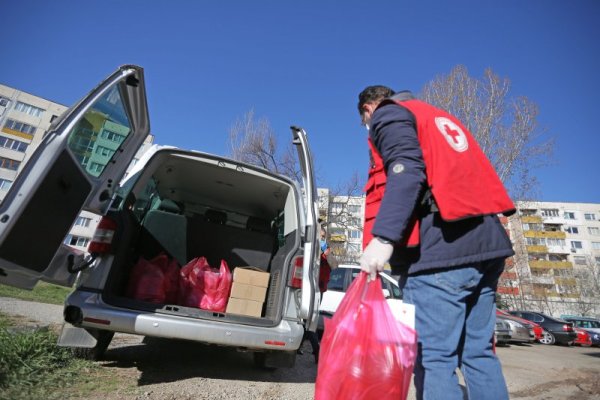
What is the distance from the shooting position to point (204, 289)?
3.23 meters

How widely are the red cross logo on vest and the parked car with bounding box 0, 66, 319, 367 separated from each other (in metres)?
1.74

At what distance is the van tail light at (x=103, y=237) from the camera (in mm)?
2551

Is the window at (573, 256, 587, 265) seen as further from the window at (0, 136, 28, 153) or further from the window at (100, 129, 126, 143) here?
the window at (0, 136, 28, 153)

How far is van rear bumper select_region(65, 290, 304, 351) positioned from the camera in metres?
2.24

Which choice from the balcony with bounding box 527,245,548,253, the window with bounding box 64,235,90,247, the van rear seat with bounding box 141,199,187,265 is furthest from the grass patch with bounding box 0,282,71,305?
the balcony with bounding box 527,245,548,253

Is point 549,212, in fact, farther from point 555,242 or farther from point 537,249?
point 537,249

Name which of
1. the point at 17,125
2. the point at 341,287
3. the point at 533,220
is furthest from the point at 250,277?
the point at 533,220

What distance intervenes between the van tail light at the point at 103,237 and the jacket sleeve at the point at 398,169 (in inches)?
87.5

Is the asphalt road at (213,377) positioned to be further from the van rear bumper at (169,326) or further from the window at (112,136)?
the window at (112,136)

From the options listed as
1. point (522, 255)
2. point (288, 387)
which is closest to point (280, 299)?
point (288, 387)

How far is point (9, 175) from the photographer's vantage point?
4181cm

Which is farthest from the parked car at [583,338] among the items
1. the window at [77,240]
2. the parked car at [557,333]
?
the window at [77,240]

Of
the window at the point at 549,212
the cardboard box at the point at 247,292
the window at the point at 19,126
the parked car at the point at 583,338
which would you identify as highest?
the window at the point at 549,212

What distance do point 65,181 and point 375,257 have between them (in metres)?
2.01
